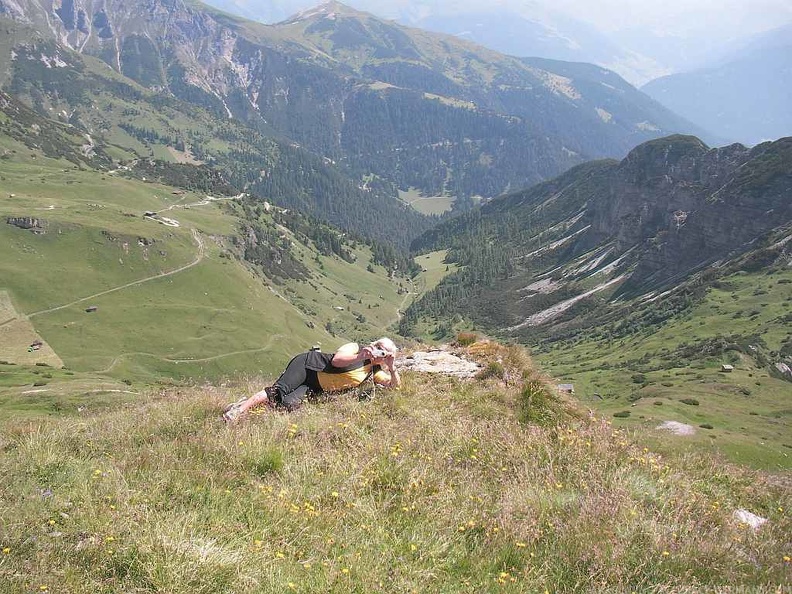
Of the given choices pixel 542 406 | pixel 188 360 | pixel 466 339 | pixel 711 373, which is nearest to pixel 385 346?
pixel 542 406

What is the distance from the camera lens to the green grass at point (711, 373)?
57062 mm

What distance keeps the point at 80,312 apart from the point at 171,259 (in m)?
36.5

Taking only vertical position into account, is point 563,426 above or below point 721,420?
above

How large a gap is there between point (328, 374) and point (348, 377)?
47 centimetres

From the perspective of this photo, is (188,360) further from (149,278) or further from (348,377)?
(348,377)

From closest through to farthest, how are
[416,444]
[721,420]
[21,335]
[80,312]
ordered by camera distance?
1. [416,444]
2. [721,420]
3. [21,335]
4. [80,312]

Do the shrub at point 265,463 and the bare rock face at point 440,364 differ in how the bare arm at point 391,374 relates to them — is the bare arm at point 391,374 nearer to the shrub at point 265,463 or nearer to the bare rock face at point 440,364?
the bare rock face at point 440,364

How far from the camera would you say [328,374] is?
11.7 m

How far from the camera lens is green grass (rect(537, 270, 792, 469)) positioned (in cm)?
5706

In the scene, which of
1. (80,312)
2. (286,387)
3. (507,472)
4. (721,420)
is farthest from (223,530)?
(80,312)

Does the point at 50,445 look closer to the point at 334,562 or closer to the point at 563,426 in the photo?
the point at 334,562

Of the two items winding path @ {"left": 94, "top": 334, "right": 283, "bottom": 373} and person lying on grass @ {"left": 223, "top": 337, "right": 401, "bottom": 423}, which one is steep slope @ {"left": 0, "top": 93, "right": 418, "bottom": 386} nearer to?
winding path @ {"left": 94, "top": 334, "right": 283, "bottom": 373}

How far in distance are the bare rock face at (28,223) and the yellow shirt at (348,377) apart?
161870mm

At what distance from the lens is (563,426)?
10086mm
